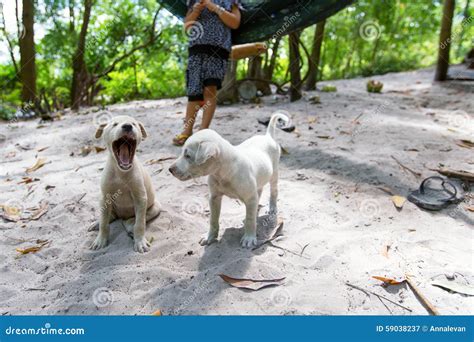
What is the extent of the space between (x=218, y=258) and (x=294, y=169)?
2.15 meters

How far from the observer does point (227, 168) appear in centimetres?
287

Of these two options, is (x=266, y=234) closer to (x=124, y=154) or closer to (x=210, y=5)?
(x=124, y=154)

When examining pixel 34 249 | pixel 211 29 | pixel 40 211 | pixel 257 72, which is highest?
pixel 211 29

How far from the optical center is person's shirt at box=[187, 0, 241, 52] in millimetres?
4867

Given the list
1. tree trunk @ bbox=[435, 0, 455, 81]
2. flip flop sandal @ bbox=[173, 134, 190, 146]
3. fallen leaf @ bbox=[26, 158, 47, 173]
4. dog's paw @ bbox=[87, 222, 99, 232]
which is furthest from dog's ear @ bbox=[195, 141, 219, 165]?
tree trunk @ bbox=[435, 0, 455, 81]

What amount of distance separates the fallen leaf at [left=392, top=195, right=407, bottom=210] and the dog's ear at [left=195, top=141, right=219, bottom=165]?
2.17 m

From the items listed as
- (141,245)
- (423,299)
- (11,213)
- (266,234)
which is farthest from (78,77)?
(423,299)

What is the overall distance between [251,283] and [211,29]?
137 inches

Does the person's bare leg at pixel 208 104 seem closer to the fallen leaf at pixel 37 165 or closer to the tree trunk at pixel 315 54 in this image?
the fallen leaf at pixel 37 165

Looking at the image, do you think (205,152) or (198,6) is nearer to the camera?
(205,152)

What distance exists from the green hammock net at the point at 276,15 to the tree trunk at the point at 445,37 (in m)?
5.63

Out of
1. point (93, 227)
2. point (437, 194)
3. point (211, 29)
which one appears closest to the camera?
point (93, 227)

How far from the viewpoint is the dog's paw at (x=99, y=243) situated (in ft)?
10.6

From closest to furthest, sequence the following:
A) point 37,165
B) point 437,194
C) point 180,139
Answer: point 437,194 → point 37,165 → point 180,139
